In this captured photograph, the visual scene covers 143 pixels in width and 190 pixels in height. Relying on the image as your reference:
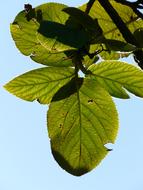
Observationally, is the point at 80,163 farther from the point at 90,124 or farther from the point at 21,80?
the point at 21,80

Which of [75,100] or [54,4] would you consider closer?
[54,4]

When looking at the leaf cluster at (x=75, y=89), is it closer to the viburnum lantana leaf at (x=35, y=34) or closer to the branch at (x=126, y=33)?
the viburnum lantana leaf at (x=35, y=34)

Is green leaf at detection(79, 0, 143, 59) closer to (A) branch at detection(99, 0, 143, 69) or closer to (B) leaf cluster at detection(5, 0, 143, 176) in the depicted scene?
(B) leaf cluster at detection(5, 0, 143, 176)

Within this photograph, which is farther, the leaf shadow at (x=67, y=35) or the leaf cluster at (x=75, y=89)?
the leaf cluster at (x=75, y=89)

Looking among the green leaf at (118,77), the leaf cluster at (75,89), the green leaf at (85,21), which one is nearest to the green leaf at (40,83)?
the leaf cluster at (75,89)

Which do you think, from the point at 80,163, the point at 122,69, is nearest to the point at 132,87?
the point at 122,69

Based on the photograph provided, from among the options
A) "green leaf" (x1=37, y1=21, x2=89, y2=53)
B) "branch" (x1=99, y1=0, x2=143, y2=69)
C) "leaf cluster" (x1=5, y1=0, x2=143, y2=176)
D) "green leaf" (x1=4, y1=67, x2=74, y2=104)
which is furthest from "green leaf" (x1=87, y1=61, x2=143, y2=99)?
"green leaf" (x1=37, y1=21, x2=89, y2=53)
